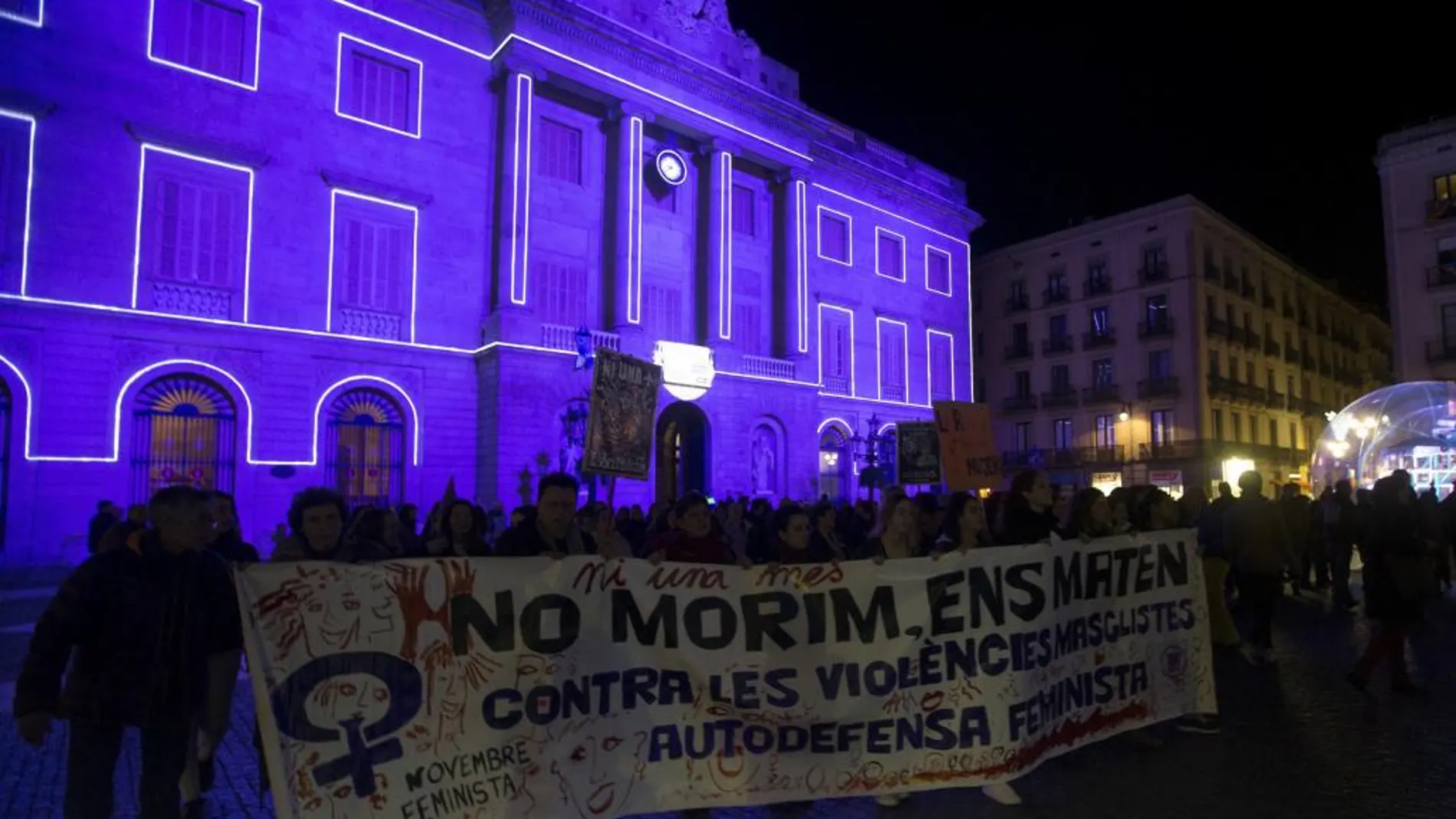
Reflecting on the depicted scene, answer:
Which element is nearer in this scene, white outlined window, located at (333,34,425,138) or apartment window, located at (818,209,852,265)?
white outlined window, located at (333,34,425,138)

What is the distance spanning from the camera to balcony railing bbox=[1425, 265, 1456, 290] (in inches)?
1336

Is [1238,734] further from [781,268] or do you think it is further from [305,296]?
[781,268]

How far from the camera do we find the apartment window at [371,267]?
20375mm

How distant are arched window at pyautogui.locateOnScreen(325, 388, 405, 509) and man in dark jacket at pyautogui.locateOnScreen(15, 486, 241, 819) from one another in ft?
54.2

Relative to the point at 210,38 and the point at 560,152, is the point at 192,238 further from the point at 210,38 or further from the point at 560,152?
the point at 560,152

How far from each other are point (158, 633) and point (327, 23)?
20419 mm

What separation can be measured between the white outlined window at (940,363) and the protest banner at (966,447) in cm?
2429

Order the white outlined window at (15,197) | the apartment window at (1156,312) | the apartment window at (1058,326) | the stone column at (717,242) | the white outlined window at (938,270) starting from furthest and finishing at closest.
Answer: the apartment window at (1058,326) < the apartment window at (1156,312) < the white outlined window at (938,270) < the stone column at (717,242) < the white outlined window at (15,197)

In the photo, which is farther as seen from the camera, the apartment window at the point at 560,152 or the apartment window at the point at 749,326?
the apartment window at the point at 749,326

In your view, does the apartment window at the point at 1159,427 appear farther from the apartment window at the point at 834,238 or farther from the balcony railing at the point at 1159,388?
the apartment window at the point at 834,238

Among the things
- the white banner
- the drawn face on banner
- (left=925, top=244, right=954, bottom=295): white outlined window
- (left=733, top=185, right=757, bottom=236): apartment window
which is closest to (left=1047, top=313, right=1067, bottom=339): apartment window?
(left=925, top=244, right=954, bottom=295): white outlined window

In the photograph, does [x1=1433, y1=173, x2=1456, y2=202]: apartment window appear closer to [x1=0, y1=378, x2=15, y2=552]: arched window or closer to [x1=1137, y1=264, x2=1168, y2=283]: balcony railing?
[x1=1137, y1=264, x2=1168, y2=283]: balcony railing

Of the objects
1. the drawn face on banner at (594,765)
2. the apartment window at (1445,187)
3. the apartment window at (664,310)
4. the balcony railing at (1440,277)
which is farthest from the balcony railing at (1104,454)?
the drawn face on banner at (594,765)

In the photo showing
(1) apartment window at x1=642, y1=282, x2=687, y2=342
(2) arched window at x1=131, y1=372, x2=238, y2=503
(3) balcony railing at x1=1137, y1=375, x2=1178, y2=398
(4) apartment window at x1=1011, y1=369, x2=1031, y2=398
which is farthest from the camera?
(4) apartment window at x1=1011, y1=369, x2=1031, y2=398
